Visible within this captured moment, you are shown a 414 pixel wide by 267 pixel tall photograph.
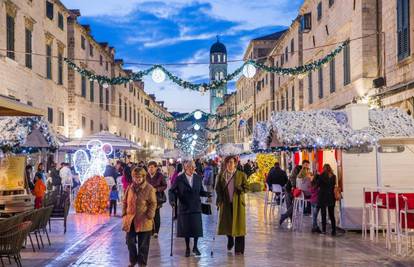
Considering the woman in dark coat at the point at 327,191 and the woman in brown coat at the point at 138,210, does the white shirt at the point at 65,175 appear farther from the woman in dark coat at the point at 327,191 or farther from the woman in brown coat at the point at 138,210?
the woman in brown coat at the point at 138,210

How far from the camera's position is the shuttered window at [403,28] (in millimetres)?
19500

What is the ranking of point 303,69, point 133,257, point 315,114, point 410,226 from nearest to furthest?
point 133,257, point 410,226, point 315,114, point 303,69

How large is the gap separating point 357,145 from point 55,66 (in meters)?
22.5

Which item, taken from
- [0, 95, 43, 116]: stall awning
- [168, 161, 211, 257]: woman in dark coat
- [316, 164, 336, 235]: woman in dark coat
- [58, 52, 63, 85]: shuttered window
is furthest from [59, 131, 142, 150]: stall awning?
[168, 161, 211, 257]: woman in dark coat

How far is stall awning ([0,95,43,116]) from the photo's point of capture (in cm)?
1016

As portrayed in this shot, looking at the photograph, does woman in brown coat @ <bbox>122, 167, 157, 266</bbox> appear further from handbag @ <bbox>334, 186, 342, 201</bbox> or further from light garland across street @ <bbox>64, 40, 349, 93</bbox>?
light garland across street @ <bbox>64, 40, 349, 93</bbox>

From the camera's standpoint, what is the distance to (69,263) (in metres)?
11.1

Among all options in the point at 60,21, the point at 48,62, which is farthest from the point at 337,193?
the point at 60,21

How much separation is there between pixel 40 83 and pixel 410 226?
74.2ft

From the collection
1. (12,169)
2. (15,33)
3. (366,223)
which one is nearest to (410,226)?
(366,223)

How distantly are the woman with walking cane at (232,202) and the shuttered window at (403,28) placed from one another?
10000mm

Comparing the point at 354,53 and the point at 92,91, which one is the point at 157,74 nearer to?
the point at 354,53

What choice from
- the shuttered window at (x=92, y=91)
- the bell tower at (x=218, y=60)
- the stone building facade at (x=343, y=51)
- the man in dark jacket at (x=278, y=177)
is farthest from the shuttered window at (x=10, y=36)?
the bell tower at (x=218, y=60)

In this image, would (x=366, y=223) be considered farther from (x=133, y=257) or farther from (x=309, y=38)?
(x=309, y=38)
